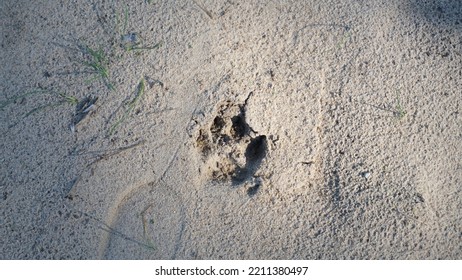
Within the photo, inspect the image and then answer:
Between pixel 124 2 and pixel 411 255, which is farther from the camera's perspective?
pixel 124 2

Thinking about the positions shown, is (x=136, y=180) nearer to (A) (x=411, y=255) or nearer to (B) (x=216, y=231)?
(B) (x=216, y=231)

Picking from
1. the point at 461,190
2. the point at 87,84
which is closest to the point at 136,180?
the point at 87,84

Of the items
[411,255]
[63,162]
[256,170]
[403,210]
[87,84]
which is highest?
[87,84]

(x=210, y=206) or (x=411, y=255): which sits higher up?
(x=210, y=206)

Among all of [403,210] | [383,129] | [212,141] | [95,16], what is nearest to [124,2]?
[95,16]
